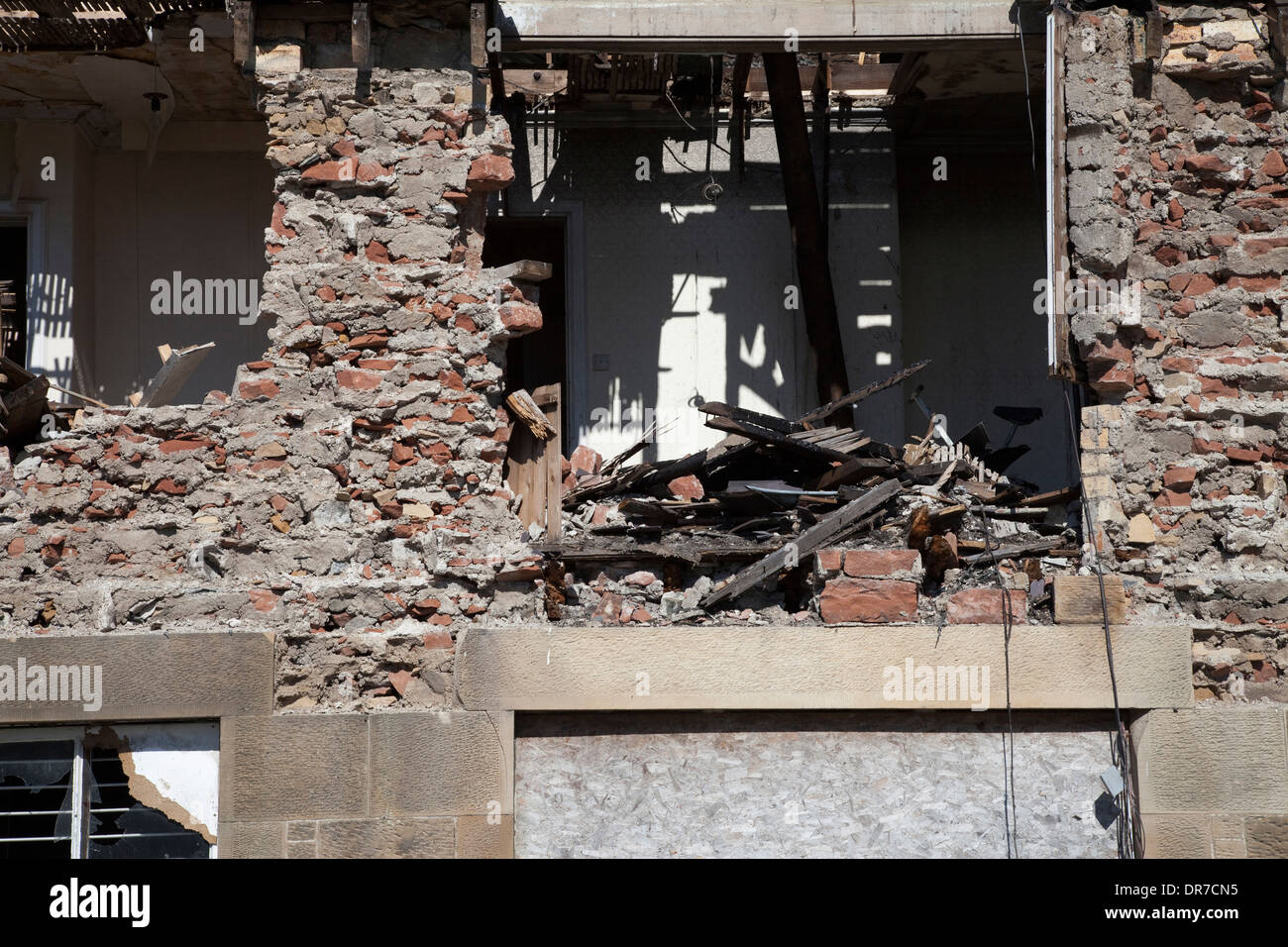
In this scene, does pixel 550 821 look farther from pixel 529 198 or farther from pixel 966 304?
pixel 966 304

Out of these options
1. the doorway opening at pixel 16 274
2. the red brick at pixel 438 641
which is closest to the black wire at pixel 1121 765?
the red brick at pixel 438 641

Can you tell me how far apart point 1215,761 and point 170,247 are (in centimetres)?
707

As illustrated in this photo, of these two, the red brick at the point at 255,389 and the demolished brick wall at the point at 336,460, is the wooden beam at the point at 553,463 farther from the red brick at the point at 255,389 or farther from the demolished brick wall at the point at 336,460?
the red brick at the point at 255,389

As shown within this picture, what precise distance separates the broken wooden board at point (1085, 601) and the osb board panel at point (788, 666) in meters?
0.08

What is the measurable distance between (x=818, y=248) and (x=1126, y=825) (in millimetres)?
3746

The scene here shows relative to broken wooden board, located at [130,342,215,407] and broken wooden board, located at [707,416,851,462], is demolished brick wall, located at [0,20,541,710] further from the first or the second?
broken wooden board, located at [707,416,851,462]

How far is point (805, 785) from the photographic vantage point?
19.5 ft

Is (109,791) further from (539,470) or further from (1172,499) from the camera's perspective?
(1172,499)

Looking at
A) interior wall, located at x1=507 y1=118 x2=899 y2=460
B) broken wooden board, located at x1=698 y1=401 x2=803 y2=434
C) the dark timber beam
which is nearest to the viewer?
broken wooden board, located at x1=698 y1=401 x2=803 y2=434

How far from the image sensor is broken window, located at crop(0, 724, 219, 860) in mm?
5805

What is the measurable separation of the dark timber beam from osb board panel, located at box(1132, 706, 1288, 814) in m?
2.78

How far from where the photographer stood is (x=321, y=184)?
619 cm

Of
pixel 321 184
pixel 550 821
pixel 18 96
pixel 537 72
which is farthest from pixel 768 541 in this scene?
pixel 18 96

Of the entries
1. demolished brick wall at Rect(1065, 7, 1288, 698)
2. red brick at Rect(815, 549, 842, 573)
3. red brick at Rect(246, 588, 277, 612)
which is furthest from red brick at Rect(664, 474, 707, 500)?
red brick at Rect(246, 588, 277, 612)
